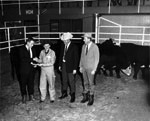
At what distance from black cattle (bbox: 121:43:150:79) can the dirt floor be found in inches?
44.1

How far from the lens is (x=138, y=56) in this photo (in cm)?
740

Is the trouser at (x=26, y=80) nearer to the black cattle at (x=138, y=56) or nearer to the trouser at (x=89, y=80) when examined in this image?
the trouser at (x=89, y=80)

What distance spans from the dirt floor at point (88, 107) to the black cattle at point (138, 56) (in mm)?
1121

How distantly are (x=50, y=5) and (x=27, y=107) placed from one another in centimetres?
895

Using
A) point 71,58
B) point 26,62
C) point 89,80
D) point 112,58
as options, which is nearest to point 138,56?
point 112,58

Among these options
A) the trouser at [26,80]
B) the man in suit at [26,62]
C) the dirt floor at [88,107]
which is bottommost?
the dirt floor at [88,107]

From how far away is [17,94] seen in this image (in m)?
5.93

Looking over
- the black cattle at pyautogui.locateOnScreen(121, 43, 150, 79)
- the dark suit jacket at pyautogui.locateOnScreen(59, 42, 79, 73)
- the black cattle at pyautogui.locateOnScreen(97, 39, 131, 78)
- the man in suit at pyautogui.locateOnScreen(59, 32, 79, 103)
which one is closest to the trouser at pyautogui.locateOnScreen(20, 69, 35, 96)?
the man in suit at pyautogui.locateOnScreen(59, 32, 79, 103)

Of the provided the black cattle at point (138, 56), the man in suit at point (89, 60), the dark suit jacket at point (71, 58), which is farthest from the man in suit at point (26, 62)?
the black cattle at point (138, 56)

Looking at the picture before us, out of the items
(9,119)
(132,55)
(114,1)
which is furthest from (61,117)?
(114,1)

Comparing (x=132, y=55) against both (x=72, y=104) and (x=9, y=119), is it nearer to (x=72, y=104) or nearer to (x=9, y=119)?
(x=72, y=104)

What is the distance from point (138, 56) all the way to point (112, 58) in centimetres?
103

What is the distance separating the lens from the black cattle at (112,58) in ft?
23.6

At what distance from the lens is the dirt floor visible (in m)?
4.50
